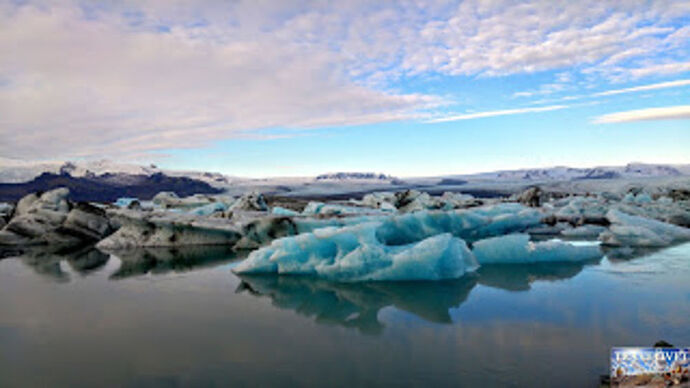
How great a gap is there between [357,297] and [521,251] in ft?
10.6

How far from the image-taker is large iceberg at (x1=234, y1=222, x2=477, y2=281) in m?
5.72

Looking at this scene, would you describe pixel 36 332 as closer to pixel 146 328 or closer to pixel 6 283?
pixel 146 328

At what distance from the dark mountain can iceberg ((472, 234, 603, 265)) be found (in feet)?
165

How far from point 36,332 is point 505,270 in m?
5.58

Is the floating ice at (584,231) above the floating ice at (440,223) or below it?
below

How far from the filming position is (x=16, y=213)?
13984 mm

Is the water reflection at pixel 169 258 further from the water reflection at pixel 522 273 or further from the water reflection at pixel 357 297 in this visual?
the water reflection at pixel 522 273

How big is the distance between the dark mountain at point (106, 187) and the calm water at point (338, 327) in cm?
4954

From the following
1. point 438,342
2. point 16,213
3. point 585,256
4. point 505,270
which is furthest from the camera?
point 16,213

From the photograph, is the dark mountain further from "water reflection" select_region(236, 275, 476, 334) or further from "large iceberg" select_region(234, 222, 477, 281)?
"water reflection" select_region(236, 275, 476, 334)

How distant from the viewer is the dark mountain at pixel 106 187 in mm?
52688

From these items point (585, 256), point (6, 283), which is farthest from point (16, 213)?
point (585, 256)

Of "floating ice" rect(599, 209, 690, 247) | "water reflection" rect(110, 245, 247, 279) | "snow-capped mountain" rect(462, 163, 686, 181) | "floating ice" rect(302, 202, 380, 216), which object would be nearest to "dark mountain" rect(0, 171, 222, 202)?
"floating ice" rect(302, 202, 380, 216)

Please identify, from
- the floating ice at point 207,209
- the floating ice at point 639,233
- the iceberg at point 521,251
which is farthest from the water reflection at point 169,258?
the floating ice at point 639,233
